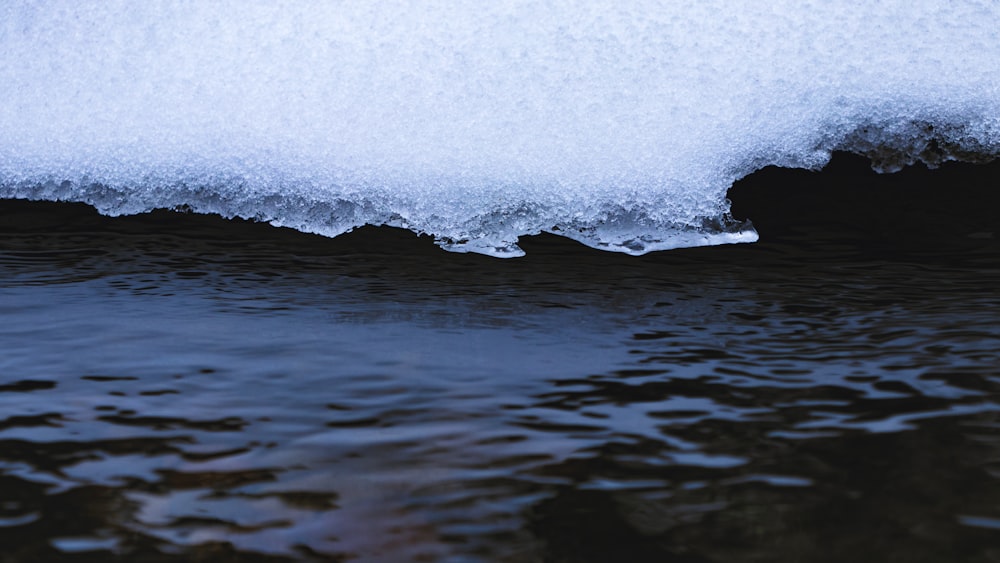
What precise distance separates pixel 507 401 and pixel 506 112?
1.43 metres

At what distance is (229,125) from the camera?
3.08m

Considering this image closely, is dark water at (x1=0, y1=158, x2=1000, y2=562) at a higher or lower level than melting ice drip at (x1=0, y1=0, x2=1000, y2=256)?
lower

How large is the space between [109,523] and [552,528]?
589 millimetres

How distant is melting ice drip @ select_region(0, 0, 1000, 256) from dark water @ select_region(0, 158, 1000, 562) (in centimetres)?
16

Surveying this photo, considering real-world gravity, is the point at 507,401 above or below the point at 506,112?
below

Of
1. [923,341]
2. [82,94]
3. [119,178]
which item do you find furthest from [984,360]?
[82,94]

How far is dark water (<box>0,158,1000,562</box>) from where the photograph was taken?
127 centimetres

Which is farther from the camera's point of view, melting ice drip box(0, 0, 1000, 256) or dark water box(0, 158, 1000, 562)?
melting ice drip box(0, 0, 1000, 256)

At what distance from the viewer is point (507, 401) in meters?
1.70

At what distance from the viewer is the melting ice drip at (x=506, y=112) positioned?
2.72m

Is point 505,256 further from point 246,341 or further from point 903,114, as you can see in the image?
point 903,114

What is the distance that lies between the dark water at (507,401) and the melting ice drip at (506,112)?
0.16m

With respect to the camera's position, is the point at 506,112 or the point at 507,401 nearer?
the point at 507,401

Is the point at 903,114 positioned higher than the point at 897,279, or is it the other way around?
the point at 903,114
